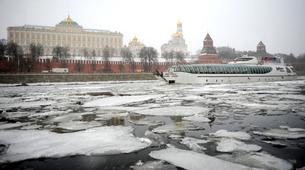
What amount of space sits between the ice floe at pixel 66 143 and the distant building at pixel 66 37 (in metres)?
86.0

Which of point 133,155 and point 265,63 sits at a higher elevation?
point 265,63

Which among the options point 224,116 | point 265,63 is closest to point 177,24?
point 265,63

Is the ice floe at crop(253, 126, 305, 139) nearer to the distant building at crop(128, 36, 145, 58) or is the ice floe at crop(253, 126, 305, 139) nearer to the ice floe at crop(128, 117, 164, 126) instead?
the ice floe at crop(128, 117, 164, 126)

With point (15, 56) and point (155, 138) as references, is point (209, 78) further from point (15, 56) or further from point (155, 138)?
point (15, 56)

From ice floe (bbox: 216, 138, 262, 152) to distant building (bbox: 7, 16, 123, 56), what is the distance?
8802cm

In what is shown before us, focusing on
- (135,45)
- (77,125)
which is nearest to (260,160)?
(77,125)

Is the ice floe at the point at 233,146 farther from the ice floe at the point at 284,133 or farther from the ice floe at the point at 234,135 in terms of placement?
the ice floe at the point at 284,133

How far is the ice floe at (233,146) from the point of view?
468 cm

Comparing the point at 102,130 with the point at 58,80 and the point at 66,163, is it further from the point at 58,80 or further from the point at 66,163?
the point at 58,80

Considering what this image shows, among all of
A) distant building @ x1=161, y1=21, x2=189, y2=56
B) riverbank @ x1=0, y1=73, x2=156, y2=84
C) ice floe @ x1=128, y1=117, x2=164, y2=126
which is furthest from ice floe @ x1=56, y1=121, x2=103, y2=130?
distant building @ x1=161, y1=21, x2=189, y2=56

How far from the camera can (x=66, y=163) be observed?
4168 mm

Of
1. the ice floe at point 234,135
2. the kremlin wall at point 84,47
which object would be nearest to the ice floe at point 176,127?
the ice floe at point 234,135

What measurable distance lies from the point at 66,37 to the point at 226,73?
76570mm

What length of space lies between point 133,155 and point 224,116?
454 centimetres
